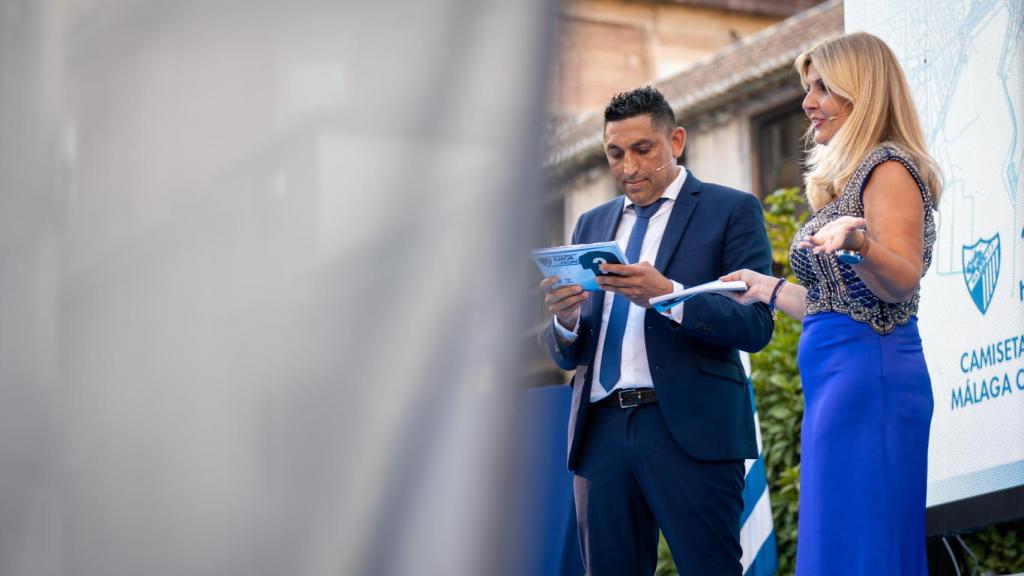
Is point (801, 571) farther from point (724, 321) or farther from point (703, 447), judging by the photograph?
point (724, 321)

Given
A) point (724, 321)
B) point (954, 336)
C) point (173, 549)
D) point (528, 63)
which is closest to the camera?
point (173, 549)

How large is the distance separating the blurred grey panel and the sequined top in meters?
1.79

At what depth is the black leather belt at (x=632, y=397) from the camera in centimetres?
274

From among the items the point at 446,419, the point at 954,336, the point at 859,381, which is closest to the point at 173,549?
the point at 446,419

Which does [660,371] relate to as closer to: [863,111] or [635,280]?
[635,280]

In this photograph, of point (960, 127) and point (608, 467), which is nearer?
point (608, 467)

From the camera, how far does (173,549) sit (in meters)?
0.73

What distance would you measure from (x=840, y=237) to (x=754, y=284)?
416mm

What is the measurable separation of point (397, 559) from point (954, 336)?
10.4 feet

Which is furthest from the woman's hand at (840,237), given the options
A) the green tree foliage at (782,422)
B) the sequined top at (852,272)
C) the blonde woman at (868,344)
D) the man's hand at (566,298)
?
the green tree foliage at (782,422)

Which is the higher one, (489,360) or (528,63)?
(528,63)

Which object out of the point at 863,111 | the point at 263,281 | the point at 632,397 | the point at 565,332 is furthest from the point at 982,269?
the point at 263,281

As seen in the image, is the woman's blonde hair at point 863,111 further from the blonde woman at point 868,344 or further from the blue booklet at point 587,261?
the blue booklet at point 587,261

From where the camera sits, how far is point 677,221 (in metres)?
2.90
